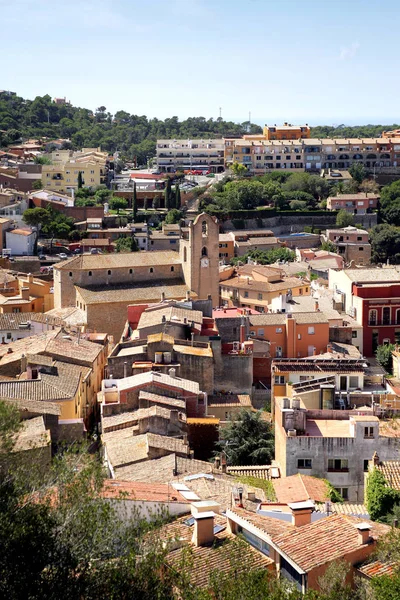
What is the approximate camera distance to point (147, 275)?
34594 millimetres

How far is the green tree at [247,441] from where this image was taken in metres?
21.1

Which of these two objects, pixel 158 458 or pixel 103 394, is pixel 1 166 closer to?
pixel 103 394

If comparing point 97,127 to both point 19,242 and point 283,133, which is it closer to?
point 283,133

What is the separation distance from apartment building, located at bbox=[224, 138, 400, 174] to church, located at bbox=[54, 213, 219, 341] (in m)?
40.3

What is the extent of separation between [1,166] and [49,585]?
62.1 m

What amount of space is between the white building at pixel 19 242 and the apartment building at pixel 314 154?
27663mm

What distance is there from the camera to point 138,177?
73.7m

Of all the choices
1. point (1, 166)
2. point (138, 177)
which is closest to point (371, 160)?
point (138, 177)

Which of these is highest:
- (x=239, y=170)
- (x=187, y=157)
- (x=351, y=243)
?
(x=187, y=157)

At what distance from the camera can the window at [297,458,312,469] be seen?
61.3 ft

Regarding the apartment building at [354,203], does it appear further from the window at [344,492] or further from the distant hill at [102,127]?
the window at [344,492]

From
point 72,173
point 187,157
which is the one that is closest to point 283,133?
point 187,157

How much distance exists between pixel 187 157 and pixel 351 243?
1097 inches

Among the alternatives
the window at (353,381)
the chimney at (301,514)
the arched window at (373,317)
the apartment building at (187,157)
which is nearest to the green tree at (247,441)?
the window at (353,381)
